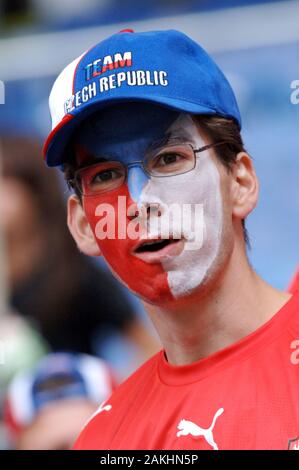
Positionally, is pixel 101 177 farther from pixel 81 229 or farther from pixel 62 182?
pixel 62 182

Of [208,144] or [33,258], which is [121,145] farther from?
[33,258]

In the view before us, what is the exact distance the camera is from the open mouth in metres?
2.20

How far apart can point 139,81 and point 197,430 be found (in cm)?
79

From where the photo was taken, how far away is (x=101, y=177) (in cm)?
229

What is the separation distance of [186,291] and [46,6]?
2.53 m

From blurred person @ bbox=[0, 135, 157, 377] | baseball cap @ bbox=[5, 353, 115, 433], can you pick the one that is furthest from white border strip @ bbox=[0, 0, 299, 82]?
baseball cap @ bbox=[5, 353, 115, 433]

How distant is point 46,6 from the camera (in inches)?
173

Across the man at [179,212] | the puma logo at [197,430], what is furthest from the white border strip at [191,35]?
the puma logo at [197,430]

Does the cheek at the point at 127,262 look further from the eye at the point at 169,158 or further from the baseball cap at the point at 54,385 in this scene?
the baseball cap at the point at 54,385

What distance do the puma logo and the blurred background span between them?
1699mm

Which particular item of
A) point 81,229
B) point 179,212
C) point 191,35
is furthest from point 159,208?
point 191,35
